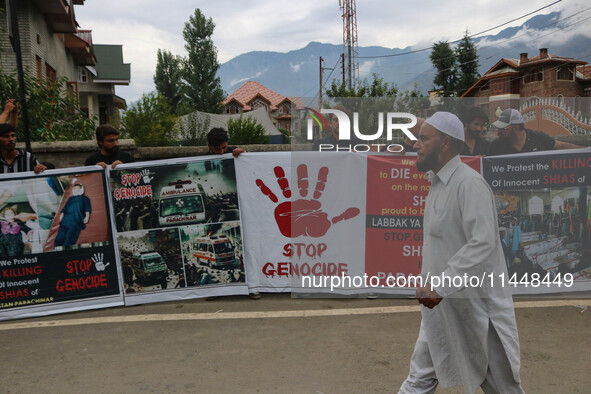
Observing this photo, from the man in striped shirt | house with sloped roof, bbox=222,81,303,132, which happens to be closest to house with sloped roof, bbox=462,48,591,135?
the man in striped shirt

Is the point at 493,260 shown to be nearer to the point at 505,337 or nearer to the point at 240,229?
the point at 505,337

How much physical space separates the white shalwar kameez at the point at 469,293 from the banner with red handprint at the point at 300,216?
3397mm

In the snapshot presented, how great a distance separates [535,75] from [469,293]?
74.9 metres

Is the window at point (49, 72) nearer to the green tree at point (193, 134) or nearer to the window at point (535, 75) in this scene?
the green tree at point (193, 134)

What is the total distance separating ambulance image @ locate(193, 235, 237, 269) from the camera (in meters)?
6.52

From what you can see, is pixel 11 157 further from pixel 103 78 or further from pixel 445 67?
pixel 445 67

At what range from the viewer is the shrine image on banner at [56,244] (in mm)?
6223

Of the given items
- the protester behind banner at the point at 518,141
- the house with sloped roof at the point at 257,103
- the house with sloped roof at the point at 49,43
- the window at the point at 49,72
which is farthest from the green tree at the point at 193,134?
the house with sloped roof at the point at 257,103

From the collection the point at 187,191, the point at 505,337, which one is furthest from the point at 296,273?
the point at 505,337

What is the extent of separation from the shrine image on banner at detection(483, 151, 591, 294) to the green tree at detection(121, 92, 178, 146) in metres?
25.2

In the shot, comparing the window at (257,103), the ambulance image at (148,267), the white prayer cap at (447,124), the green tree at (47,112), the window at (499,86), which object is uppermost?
the window at (257,103)

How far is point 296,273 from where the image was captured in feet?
21.6

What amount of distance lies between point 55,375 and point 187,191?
8.78 feet

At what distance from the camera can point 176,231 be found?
6484 millimetres
